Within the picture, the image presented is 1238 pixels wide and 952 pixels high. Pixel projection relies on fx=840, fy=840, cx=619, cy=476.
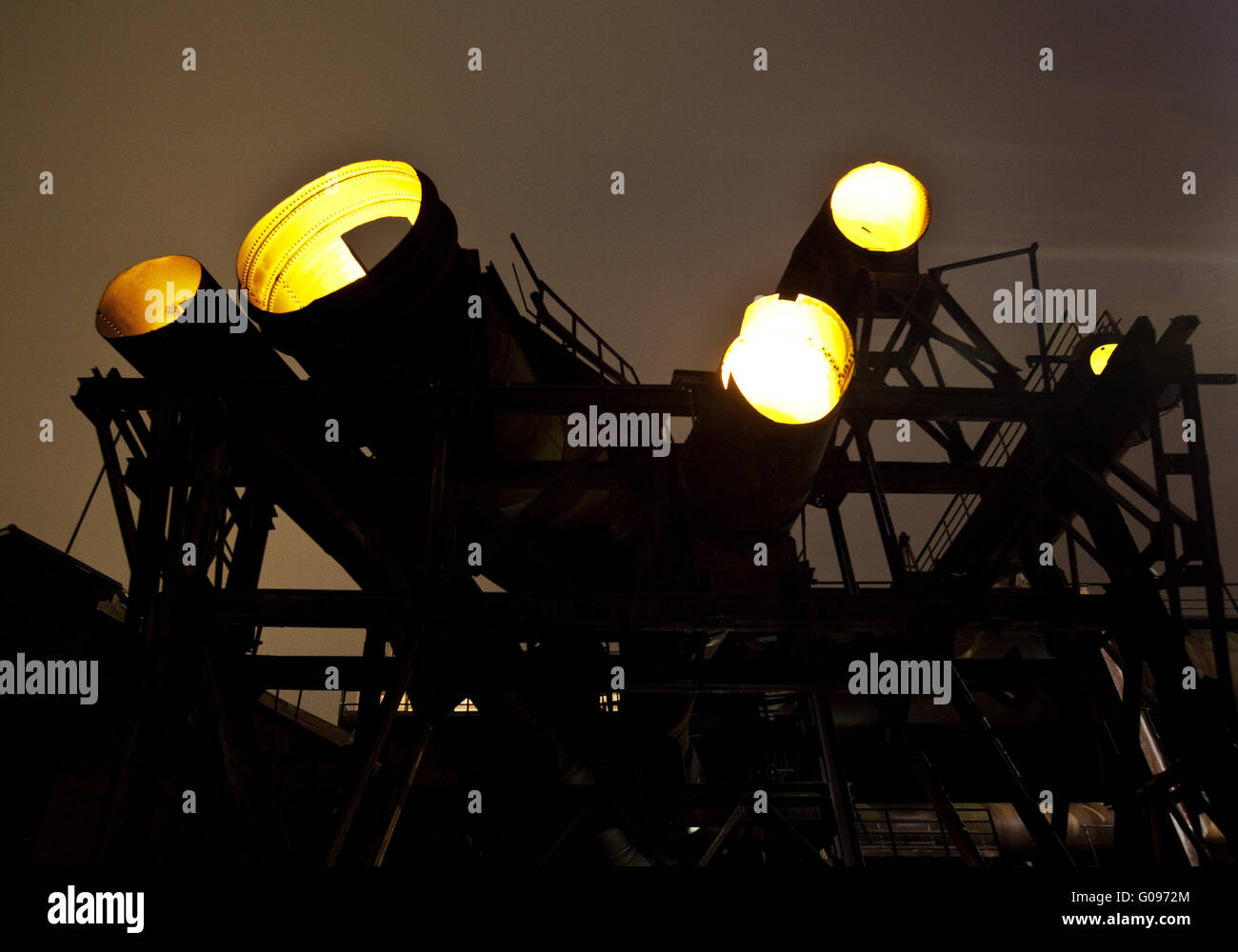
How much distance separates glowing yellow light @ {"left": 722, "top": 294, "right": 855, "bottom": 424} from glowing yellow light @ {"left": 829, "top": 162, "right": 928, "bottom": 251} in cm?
92

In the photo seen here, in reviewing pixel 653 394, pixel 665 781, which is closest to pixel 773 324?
pixel 653 394

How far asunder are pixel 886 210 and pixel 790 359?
48.6 inches

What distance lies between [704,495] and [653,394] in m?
0.70

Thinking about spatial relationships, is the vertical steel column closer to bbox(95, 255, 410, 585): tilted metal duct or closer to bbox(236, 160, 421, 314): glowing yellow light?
bbox(95, 255, 410, 585): tilted metal duct

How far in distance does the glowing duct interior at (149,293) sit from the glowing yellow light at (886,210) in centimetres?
359

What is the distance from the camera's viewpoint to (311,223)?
4539mm

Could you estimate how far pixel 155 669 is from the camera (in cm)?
431

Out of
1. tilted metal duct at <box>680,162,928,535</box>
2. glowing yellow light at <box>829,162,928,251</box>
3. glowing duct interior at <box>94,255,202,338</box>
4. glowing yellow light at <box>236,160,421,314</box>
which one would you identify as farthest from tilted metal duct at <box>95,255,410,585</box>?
glowing yellow light at <box>829,162,928,251</box>

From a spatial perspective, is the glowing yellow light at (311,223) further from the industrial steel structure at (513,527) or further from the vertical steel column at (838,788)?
the vertical steel column at (838,788)

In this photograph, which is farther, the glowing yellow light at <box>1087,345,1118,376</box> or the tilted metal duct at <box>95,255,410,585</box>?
the glowing yellow light at <box>1087,345,1118,376</box>

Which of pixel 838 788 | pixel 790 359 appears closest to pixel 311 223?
pixel 790 359

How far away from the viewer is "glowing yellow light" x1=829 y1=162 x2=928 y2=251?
4730mm
